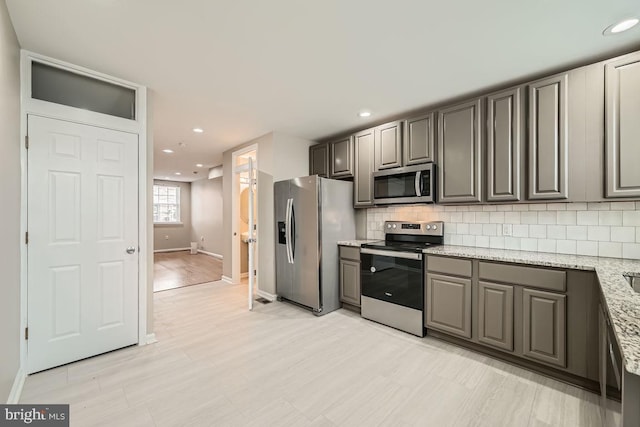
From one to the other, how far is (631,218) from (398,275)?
1948 millimetres

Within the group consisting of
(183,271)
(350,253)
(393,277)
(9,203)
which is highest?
(9,203)

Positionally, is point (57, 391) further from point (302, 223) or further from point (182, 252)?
point (182, 252)

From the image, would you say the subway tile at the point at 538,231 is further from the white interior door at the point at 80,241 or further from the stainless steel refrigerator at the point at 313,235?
the white interior door at the point at 80,241

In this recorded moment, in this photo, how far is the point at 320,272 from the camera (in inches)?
135

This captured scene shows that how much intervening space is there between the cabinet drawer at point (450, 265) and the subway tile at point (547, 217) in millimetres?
852

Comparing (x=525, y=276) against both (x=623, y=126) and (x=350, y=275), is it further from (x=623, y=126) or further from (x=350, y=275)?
(x=350, y=275)

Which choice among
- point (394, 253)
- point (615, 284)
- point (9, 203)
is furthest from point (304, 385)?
point (9, 203)

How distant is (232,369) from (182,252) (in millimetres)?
8116

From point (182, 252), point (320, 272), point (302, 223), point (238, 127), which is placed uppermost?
point (238, 127)

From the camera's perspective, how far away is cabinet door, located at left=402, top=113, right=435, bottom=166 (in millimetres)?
2957

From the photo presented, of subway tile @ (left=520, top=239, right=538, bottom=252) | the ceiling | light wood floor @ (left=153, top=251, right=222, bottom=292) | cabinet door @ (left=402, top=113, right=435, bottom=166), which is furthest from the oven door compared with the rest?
light wood floor @ (left=153, top=251, right=222, bottom=292)

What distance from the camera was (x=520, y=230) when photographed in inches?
105

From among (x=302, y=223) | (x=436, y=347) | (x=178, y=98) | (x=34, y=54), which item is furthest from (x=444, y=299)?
(x=34, y=54)

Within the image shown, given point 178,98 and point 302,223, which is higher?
point 178,98
